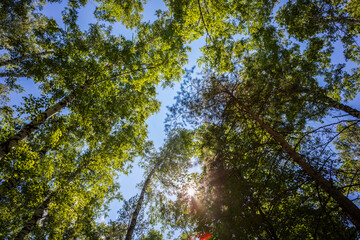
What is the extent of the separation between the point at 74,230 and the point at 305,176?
11075 mm

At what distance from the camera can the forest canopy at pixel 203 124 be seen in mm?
3598

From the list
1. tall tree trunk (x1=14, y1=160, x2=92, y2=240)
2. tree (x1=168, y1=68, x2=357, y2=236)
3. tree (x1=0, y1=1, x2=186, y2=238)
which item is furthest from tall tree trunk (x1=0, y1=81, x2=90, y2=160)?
tree (x1=168, y1=68, x2=357, y2=236)

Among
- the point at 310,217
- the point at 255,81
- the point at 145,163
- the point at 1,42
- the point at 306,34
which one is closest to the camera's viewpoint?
the point at 310,217

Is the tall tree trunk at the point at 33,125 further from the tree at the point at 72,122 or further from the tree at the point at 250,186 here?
the tree at the point at 250,186

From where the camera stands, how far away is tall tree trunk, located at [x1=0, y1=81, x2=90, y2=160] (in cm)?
473

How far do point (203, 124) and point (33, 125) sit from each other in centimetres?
667

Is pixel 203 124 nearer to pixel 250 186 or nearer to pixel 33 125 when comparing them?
pixel 250 186

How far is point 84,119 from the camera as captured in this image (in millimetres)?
7211

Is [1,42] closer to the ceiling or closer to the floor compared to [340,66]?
closer to the ceiling

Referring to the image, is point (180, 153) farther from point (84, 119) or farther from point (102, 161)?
point (84, 119)

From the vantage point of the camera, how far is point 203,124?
573 cm

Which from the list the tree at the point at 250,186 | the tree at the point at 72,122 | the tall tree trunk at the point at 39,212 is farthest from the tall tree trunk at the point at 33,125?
the tree at the point at 250,186

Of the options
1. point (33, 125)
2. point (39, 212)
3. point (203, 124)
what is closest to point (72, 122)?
point (33, 125)

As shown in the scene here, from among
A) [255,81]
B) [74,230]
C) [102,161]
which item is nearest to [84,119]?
[102,161]
